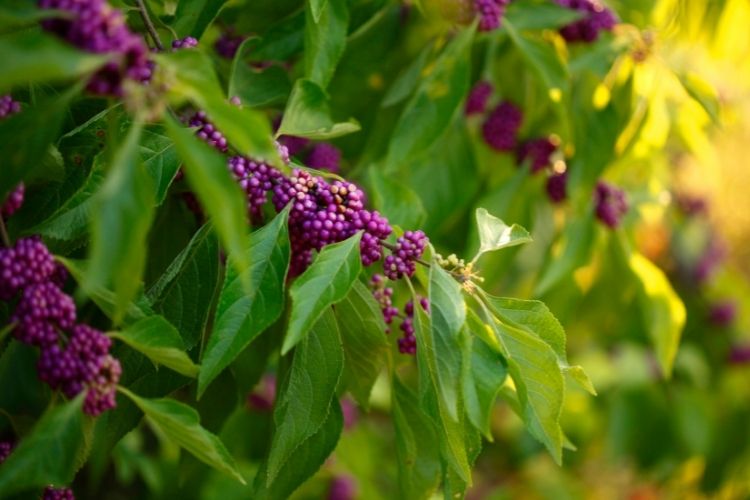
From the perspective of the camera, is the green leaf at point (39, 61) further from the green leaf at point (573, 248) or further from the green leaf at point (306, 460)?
the green leaf at point (573, 248)

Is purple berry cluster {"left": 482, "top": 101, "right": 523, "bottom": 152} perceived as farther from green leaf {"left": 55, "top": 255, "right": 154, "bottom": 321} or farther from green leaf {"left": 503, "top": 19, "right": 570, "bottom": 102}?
green leaf {"left": 55, "top": 255, "right": 154, "bottom": 321}

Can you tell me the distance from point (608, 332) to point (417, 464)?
1.55m

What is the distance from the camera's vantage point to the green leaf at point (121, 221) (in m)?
0.58

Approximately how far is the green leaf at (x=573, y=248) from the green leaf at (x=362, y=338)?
48 cm

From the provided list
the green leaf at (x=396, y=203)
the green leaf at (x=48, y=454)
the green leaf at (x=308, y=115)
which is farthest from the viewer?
the green leaf at (x=396, y=203)

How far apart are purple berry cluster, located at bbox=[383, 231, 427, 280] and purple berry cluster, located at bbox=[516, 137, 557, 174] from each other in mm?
686

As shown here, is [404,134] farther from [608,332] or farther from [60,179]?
[608,332]

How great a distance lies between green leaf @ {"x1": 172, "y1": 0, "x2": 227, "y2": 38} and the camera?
1034 millimetres

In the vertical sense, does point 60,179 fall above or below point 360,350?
above

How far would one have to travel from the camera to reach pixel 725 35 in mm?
1846

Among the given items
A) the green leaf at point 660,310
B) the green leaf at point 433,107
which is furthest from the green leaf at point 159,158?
the green leaf at point 660,310

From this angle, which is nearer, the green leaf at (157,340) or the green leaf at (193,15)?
the green leaf at (157,340)

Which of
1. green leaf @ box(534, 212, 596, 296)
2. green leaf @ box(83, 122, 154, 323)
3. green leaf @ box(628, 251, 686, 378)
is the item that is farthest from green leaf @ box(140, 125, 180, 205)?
green leaf @ box(628, 251, 686, 378)

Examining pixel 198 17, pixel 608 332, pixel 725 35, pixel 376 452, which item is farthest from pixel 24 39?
pixel 608 332
